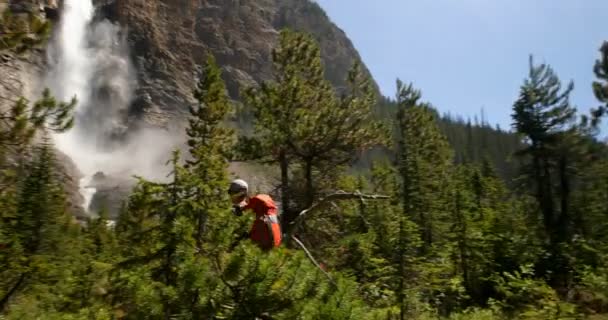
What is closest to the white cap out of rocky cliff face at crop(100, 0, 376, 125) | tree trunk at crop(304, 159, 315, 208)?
tree trunk at crop(304, 159, 315, 208)

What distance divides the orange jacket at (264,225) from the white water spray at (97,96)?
90138 mm

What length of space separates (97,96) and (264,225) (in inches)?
4428

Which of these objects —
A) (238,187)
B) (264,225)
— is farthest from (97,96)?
(264,225)

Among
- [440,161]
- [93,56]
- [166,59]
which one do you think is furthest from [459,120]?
[440,161]

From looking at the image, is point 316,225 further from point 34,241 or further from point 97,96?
point 97,96

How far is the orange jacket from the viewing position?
13.4ft

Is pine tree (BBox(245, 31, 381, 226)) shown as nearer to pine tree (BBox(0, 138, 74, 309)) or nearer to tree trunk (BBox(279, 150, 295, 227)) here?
tree trunk (BBox(279, 150, 295, 227))

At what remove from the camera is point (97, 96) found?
10781cm

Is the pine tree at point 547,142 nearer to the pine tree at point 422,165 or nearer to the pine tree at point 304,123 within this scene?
the pine tree at point 422,165

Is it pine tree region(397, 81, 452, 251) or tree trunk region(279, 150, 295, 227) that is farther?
pine tree region(397, 81, 452, 251)

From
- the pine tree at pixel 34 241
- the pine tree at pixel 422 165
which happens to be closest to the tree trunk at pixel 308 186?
the pine tree at pixel 422 165

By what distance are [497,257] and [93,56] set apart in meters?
108

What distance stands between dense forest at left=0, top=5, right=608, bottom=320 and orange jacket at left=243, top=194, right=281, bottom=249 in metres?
0.16

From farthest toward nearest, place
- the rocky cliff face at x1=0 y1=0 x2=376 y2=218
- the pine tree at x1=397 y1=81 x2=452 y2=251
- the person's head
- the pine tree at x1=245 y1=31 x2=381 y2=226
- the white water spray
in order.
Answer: the rocky cliff face at x1=0 y1=0 x2=376 y2=218
the white water spray
the pine tree at x1=397 y1=81 x2=452 y2=251
the pine tree at x1=245 y1=31 x2=381 y2=226
the person's head
